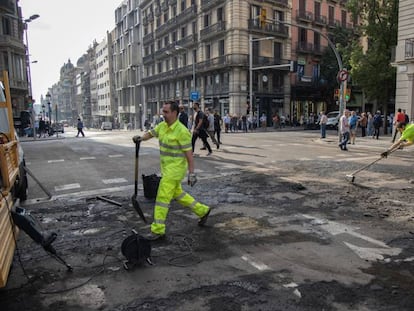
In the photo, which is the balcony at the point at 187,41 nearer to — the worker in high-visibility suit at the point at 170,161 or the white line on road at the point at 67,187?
the white line on road at the point at 67,187

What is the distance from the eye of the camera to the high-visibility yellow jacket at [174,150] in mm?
5129

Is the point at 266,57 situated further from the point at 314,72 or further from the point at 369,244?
the point at 369,244

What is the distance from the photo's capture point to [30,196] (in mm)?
7988

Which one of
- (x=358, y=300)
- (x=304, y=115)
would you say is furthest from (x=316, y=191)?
(x=304, y=115)

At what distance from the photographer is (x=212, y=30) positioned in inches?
1663

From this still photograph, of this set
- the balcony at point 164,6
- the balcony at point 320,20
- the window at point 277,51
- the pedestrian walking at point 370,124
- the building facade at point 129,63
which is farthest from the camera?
the building facade at point 129,63

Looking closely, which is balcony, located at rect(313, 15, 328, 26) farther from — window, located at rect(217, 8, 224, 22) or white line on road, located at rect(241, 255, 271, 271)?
white line on road, located at rect(241, 255, 271, 271)

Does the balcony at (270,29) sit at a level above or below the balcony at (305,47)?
above

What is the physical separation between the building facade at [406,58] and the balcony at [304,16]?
2435cm

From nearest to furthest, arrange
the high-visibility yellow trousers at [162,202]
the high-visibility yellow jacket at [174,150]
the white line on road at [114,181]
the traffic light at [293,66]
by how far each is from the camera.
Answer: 1. the high-visibility yellow trousers at [162,202]
2. the high-visibility yellow jacket at [174,150]
3. the white line on road at [114,181]
4. the traffic light at [293,66]

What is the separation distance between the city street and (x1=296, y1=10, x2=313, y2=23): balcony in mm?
39147

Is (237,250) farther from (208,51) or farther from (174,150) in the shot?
(208,51)

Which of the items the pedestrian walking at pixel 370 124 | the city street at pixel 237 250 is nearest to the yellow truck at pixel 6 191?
the city street at pixel 237 250

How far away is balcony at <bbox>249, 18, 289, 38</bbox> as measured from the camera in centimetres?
4009
